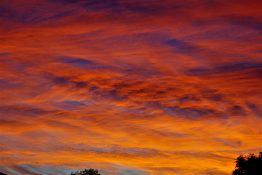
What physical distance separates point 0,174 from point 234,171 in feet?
118

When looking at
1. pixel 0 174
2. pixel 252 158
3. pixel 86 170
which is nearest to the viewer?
pixel 0 174

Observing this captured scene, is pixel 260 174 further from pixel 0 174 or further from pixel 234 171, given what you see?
pixel 0 174

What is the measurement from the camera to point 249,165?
3083 inches

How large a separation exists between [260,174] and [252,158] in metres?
3.20

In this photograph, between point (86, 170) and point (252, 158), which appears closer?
point (252, 158)

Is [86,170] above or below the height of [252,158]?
above

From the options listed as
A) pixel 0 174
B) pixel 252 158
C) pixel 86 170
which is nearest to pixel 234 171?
→ pixel 252 158

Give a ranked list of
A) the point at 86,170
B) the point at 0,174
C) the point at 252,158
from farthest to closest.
A: 1. the point at 86,170
2. the point at 252,158
3. the point at 0,174

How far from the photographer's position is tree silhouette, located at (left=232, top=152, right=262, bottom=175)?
255 feet

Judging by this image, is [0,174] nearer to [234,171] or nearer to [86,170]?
[234,171]

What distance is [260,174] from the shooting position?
76750mm

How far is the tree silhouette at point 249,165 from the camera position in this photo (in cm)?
7783

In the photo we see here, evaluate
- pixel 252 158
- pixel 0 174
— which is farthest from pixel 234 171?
pixel 0 174

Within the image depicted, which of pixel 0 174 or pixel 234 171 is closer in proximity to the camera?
pixel 0 174
